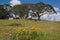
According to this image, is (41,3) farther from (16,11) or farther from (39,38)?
(39,38)

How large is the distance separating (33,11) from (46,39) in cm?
5296

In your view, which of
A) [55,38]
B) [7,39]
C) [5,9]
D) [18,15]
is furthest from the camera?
[5,9]

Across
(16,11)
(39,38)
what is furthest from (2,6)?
(39,38)

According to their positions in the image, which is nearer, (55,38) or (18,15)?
(55,38)

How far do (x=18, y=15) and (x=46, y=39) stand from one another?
5234 centimetres

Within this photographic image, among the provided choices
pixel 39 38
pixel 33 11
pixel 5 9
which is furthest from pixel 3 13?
Answer: pixel 39 38

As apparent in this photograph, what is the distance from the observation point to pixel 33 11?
217ft

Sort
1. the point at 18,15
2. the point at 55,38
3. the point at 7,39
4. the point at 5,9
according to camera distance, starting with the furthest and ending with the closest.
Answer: the point at 5,9, the point at 18,15, the point at 55,38, the point at 7,39

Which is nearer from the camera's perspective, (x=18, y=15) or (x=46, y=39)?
(x=46, y=39)

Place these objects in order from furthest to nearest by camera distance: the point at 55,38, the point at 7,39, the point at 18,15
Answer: the point at 18,15 < the point at 55,38 < the point at 7,39

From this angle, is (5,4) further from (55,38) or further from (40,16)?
(55,38)

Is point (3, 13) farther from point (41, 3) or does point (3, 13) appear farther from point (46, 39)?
point (46, 39)

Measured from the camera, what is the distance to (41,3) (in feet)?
228

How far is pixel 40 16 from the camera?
6550cm
